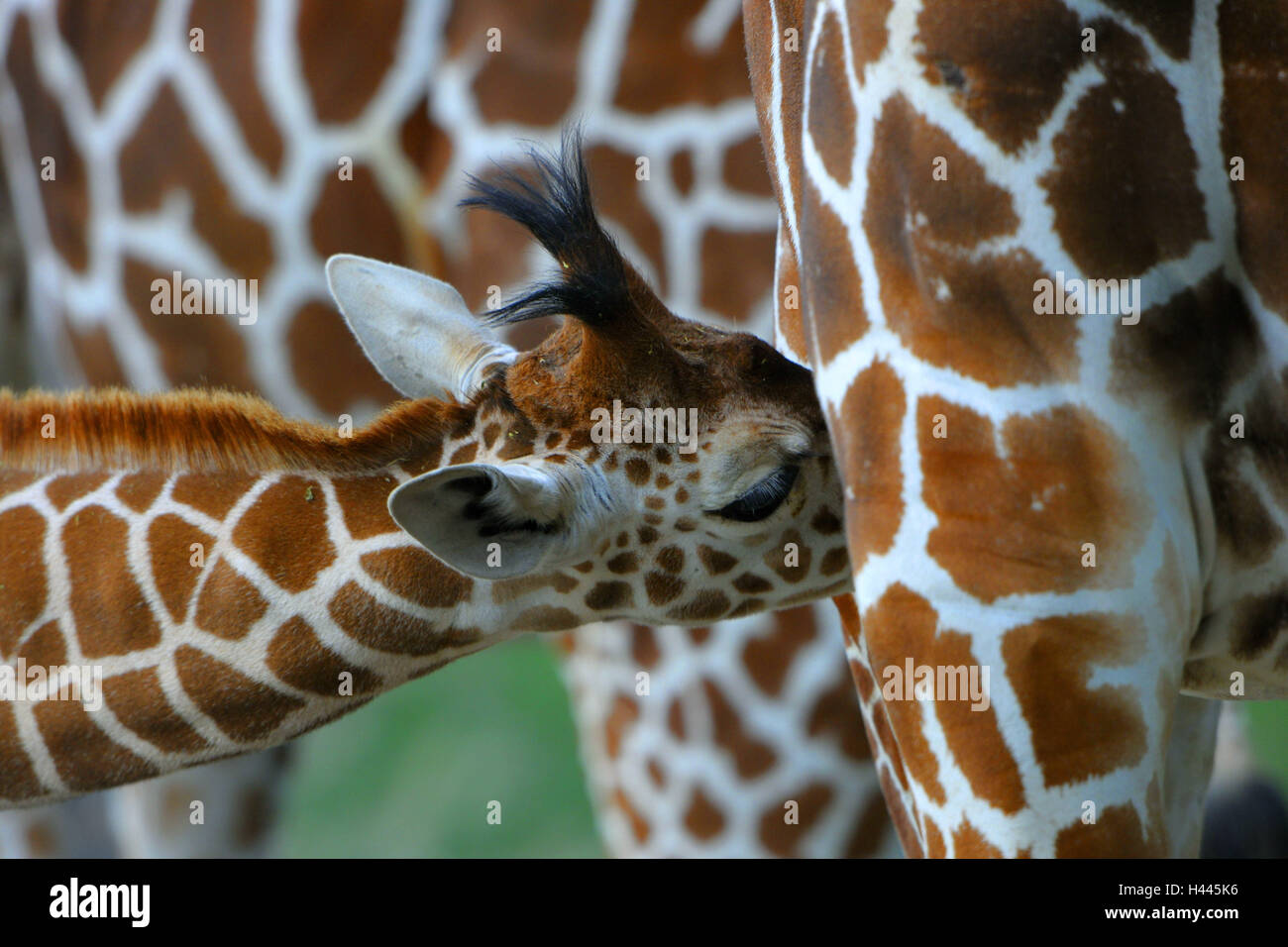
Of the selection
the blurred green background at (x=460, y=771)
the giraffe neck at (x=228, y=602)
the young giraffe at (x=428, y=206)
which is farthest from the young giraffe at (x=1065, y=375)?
the blurred green background at (x=460, y=771)

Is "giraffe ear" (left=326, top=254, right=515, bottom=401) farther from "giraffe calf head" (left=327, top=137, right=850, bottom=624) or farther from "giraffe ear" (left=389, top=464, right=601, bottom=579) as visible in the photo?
"giraffe ear" (left=389, top=464, right=601, bottom=579)

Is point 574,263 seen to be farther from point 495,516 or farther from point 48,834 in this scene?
point 48,834

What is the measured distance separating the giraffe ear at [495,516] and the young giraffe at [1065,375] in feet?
1.67

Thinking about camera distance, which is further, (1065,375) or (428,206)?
(428,206)

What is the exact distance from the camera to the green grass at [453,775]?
6.50 meters

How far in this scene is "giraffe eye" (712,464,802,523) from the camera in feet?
7.17

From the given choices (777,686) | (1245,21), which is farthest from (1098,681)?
(777,686)

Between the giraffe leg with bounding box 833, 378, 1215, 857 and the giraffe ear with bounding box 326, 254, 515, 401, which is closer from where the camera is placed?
the giraffe leg with bounding box 833, 378, 1215, 857

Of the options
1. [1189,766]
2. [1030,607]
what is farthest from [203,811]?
[1030,607]

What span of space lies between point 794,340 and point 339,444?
2.17ft

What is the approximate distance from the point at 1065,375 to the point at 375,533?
40.0 inches

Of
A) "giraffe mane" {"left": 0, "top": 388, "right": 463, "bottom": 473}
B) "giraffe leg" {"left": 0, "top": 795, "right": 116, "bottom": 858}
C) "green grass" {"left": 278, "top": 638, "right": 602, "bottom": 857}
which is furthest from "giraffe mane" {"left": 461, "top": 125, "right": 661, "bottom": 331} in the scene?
"green grass" {"left": 278, "top": 638, "right": 602, "bottom": 857}

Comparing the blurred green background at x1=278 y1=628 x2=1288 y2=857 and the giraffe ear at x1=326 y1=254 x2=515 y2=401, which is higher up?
the giraffe ear at x1=326 y1=254 x2=515 y2=401

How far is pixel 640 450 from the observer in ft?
7.23
